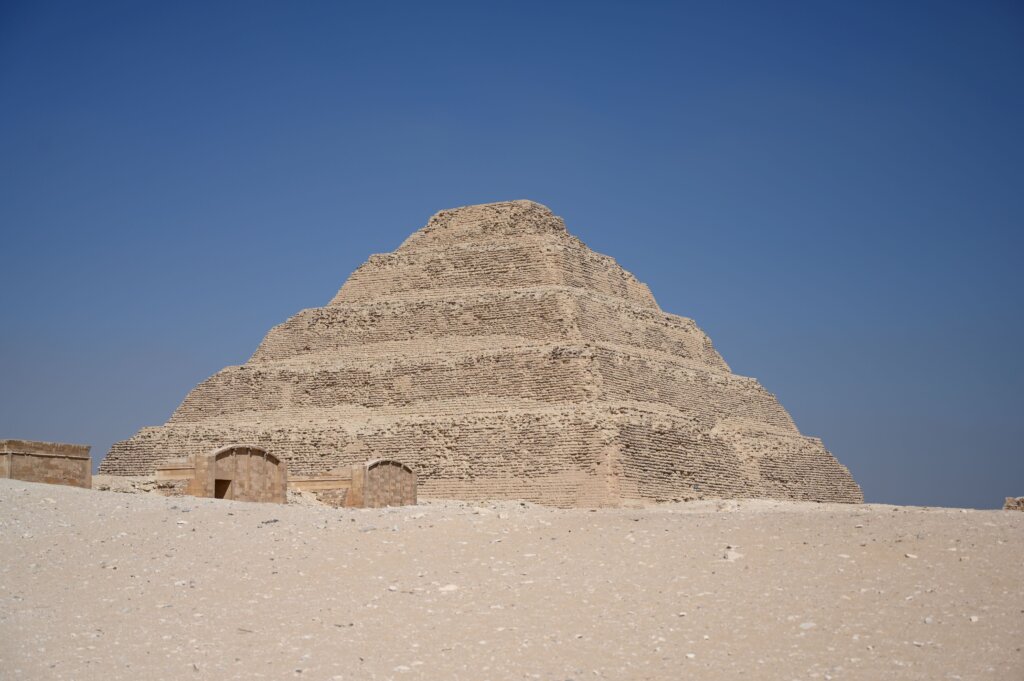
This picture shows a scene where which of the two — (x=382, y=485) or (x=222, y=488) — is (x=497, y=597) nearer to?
(x=222, y=488)

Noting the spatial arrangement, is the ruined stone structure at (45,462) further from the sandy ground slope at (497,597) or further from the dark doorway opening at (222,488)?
the sandy ground slope at (497,597)

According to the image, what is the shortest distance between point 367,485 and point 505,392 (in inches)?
363

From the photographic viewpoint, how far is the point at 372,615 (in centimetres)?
1473

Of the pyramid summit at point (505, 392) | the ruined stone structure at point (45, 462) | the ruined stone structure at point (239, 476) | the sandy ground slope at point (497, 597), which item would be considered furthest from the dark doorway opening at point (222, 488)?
the pyramid summit at point (505, 392)

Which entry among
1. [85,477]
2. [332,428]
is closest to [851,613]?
[85,477]

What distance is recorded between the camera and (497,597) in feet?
50.4

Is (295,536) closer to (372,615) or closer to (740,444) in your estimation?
(372,615)

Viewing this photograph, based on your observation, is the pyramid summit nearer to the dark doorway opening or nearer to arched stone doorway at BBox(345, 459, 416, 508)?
arched stone doorway at BBox(345, 459, 416, 508)

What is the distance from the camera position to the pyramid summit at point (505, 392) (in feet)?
118

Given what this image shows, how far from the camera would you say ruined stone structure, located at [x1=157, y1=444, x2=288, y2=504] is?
2698 centimetres

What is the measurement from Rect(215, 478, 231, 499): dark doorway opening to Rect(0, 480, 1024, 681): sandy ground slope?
7342mm

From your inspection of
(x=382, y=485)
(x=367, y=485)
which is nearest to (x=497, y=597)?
(x=367, y=485)

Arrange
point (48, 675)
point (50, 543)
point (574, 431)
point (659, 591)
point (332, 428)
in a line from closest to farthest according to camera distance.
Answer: point (48, 675)
point (659, 591)
point (50, 543)
point (574, 431)
point (332, 428)

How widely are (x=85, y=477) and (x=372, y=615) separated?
1355 centimetres
